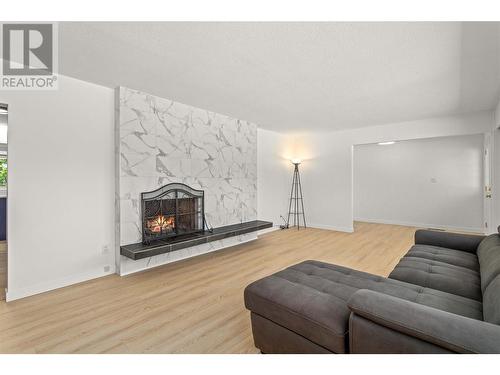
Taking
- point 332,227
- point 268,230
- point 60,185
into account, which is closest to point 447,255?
point 268,230

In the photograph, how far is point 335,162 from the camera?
617 cm

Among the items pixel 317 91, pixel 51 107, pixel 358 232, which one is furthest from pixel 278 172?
pixel 51 107

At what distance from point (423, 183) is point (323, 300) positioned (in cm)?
640

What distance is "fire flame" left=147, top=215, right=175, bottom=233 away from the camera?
3564 mm

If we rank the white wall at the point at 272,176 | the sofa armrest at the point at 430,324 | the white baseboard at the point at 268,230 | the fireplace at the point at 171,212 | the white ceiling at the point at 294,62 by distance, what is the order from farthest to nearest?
the white wall at the point at 272,176 → the white baseboard at the point at 268,230 → the fireplace at the point at 171,212 → the white ceiling at the point at 294,62 → the sofa armrest at the point at 430,324

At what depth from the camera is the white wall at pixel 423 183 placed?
229 inches

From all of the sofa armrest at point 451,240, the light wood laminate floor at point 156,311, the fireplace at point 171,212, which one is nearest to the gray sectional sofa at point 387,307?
the sofa armrest at point 451,240

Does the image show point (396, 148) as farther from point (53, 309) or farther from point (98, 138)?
point (53, 309)

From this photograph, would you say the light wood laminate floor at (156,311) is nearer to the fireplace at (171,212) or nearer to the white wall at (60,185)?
the white wall at (60,185)

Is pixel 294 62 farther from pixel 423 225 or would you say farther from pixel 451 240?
pixel 423 225

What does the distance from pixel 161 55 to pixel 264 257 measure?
3.07m

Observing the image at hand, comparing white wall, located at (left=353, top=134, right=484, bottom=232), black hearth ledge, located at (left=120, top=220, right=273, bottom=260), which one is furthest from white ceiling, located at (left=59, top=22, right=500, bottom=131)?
white wall, located at (left=353, top=134, right=484, bottom=232)

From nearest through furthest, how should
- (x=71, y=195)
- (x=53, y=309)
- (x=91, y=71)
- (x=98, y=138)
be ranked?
1. (x=53, y=309)
2. (x=91, y=71)
3. (x=71, y=195)
4. (x=98, y=138)

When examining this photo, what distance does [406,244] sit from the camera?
4.74 metres
